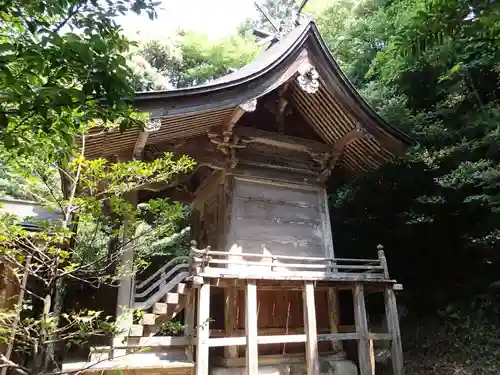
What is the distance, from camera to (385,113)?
1117 centimetres

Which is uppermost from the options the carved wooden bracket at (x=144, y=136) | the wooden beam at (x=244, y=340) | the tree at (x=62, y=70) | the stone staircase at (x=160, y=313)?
the carved wooden bracket at (x=144, y=136)

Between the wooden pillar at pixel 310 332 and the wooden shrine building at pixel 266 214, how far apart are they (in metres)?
0.02

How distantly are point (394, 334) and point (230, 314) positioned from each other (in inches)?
127

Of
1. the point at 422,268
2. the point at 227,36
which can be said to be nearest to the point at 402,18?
the point at 422,268

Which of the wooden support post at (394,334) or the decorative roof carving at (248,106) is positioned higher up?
the decorative roof carving at (248,106)

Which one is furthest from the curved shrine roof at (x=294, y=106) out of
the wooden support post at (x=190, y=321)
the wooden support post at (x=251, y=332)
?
the wooden support post at (x=251, y=332)

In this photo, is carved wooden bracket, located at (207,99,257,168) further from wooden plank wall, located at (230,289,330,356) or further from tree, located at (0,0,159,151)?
tree, located at (0,0,159,151)

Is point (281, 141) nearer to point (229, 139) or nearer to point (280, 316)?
point (229, 139)

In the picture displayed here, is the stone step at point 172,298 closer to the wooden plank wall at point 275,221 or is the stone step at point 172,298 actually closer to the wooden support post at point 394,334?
the wooden plank wall at point 275,221

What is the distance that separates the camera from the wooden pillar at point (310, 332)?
643 centimetres

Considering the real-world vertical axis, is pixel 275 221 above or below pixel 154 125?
below

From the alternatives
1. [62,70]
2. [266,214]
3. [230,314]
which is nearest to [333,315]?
[230,314]

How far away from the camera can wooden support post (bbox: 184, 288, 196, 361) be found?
20.2 feet

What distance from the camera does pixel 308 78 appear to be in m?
7.88
